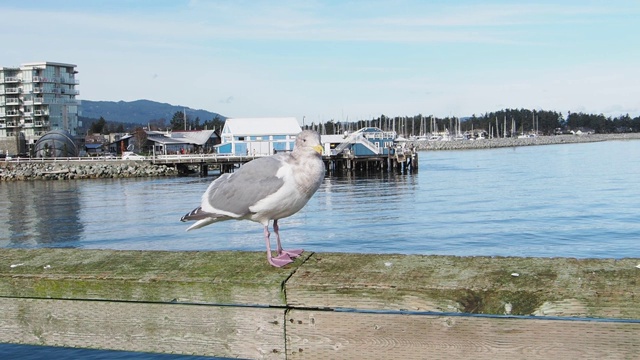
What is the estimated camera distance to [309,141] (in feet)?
12.8

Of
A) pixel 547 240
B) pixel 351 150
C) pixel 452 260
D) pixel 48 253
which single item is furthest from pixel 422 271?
pixel 351 150

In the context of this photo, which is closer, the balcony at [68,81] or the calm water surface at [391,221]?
the calm water surface at [391,221]

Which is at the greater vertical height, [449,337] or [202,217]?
[202,217]

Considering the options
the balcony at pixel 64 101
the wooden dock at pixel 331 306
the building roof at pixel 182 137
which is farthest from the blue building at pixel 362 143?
the wooden dock at pixel 331 306

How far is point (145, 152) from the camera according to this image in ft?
282

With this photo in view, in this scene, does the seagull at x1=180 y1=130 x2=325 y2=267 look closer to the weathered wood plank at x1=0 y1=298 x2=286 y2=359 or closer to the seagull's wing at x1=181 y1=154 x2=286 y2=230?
the seagull's wing at x1=181 y1=154 x2=286 y2=230

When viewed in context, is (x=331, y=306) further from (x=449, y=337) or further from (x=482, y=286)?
(x=482, y=286)

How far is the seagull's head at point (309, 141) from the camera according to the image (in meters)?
3.87

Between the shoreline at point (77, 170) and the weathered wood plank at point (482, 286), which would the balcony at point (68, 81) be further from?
the weathered wood plank at point (482, 286)

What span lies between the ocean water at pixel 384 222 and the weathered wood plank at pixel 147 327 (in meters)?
4.64

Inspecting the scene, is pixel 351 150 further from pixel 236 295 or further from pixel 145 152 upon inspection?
pixel 236 295

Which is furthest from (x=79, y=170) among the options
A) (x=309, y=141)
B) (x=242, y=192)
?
(x=309, y=141)

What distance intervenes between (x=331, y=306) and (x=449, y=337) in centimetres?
48

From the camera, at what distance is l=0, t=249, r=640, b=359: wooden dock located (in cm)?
242
